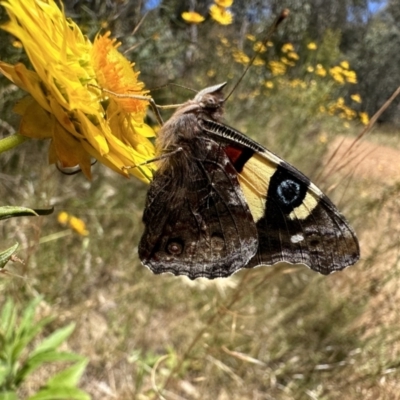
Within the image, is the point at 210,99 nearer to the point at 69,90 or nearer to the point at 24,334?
the point at 69,90

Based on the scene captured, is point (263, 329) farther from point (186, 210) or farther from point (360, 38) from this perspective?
point (360, 38)

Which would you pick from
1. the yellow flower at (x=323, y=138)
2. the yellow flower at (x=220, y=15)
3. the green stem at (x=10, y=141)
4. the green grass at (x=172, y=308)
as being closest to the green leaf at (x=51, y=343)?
the green grass at (x=172, y=308)

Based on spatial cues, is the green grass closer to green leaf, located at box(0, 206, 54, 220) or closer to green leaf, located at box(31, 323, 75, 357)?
green leaf, located at box(31, 323, 75, 357)

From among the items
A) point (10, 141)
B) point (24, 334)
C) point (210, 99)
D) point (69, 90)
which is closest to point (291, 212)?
point (210, 99)

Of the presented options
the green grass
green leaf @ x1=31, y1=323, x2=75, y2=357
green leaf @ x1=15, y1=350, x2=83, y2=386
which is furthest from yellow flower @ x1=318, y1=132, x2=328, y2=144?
green leaf @ x1=15, y1=350, x2=83, y2=386

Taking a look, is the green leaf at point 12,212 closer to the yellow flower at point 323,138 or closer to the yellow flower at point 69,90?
the yellow flower at point 69,90

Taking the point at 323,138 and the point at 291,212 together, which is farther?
the point at 323,138
